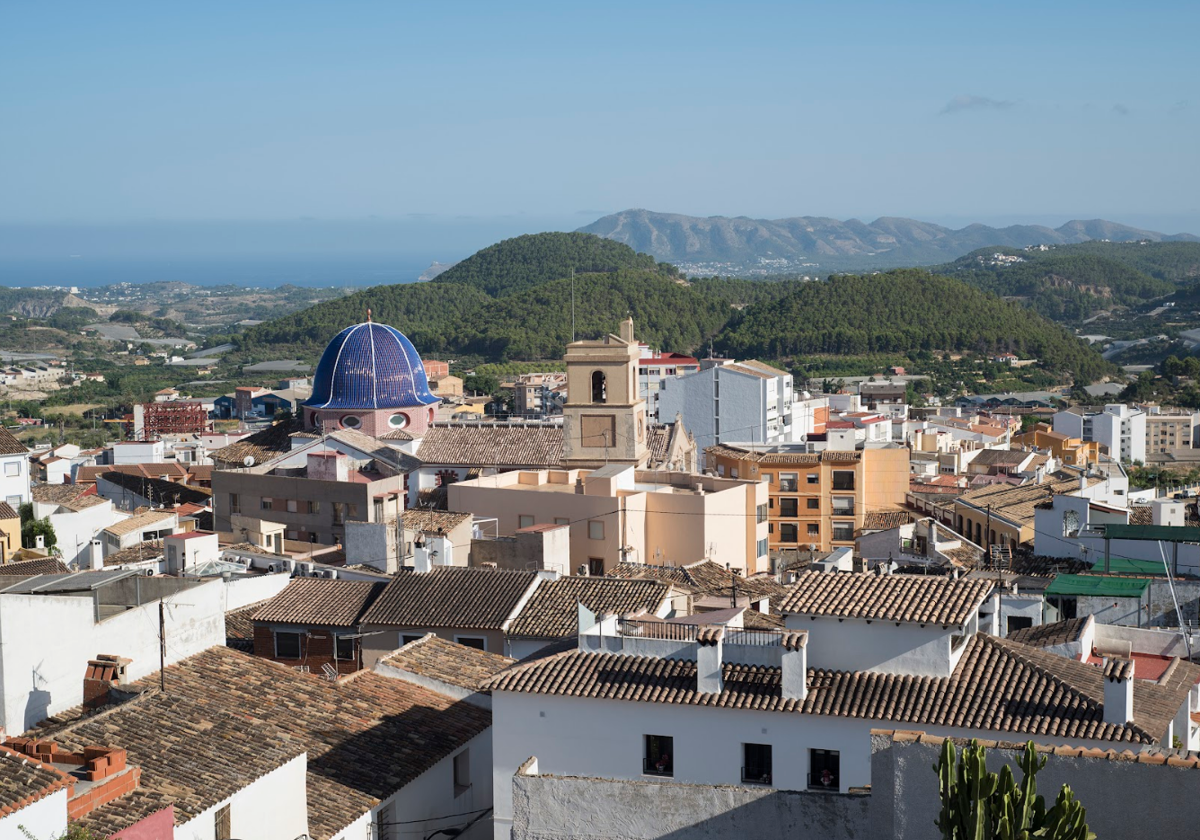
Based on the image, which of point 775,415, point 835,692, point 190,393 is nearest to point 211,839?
point 835,692

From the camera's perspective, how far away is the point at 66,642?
48.0 feet

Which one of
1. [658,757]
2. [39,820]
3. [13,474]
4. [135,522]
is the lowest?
[135,522]

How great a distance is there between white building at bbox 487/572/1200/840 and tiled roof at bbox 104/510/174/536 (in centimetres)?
1860

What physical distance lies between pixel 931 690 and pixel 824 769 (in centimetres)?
103

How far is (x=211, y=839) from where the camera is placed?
11992 mm

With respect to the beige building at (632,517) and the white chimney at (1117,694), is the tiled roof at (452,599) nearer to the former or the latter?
the beige building at (632,517)

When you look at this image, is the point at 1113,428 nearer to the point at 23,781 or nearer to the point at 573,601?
the point at 573,601

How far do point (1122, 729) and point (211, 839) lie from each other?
6.87m

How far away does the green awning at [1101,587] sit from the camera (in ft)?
65.2

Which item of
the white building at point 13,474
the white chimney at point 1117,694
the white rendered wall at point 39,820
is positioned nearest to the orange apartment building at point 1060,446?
the white building at point 13,474

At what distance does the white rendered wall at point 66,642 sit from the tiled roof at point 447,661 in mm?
2221

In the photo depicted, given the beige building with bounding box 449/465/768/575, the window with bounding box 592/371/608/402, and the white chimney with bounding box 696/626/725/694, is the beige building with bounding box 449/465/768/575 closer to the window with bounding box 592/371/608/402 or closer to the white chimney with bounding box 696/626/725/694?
the window with bounding box 592/371/608/402

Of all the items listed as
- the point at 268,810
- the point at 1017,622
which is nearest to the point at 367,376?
the point at 1017,622

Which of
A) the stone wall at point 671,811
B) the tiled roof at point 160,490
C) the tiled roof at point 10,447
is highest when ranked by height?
the stone wall at point 671,811
